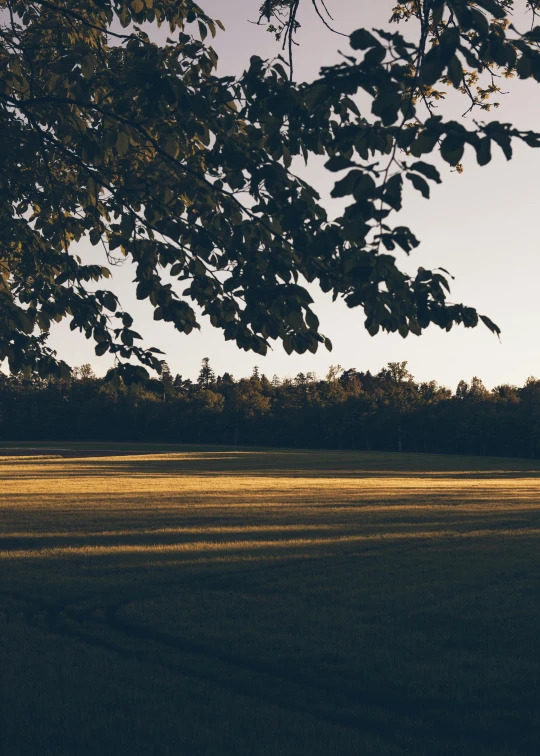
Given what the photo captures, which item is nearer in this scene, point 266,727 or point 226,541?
point 266,727

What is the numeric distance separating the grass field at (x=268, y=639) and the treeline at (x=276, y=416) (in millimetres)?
83039

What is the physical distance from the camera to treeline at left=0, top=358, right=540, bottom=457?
10094 centimetres

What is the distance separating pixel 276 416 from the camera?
4540 inches

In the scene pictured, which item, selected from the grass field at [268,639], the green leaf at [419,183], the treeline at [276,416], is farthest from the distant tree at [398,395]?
the green leaf at [419,183]

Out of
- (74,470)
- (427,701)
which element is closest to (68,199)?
(427,701)

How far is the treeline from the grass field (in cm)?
8304

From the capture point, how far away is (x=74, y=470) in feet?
147

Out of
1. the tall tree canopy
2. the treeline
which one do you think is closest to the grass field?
the tall tree canopy

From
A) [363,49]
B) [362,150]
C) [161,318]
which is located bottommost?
[161,318]

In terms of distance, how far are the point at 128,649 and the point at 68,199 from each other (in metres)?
5.78

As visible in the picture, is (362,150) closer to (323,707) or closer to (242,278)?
(242,278)

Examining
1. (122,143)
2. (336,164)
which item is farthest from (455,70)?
(122,143)

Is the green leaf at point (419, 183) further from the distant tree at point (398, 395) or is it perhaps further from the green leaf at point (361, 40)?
the distant tree at point (398, 395)

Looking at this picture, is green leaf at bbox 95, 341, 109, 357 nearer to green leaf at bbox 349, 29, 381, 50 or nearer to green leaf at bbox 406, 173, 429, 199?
green leaf at bbox 406, 173, 429, 199
